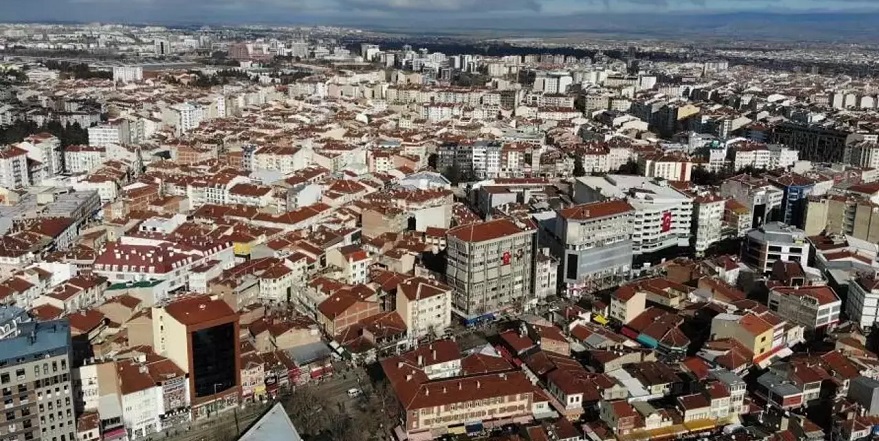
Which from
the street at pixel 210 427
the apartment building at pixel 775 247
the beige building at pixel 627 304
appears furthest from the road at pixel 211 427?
the apartment building at pixel 775 247

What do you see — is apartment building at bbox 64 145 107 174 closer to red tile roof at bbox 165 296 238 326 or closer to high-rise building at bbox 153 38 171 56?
red tile roof at bbox 165 296 238 326

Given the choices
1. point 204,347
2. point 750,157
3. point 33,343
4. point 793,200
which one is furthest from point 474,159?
point 33,343

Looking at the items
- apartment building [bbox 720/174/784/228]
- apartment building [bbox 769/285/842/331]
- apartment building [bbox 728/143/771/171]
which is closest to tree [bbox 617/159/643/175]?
apartment building [bbox 728/143/771/171]

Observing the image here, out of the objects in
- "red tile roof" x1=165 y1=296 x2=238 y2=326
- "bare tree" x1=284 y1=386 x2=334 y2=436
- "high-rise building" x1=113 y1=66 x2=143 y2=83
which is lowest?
"bare tree" x1=284 y1=386 x2=334 y2=436

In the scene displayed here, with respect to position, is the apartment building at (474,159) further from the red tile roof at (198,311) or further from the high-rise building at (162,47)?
the high-rise building at (162,47)

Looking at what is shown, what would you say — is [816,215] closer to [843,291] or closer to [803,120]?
[843,291]

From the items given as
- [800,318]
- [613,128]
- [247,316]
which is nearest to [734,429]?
[800,318]
